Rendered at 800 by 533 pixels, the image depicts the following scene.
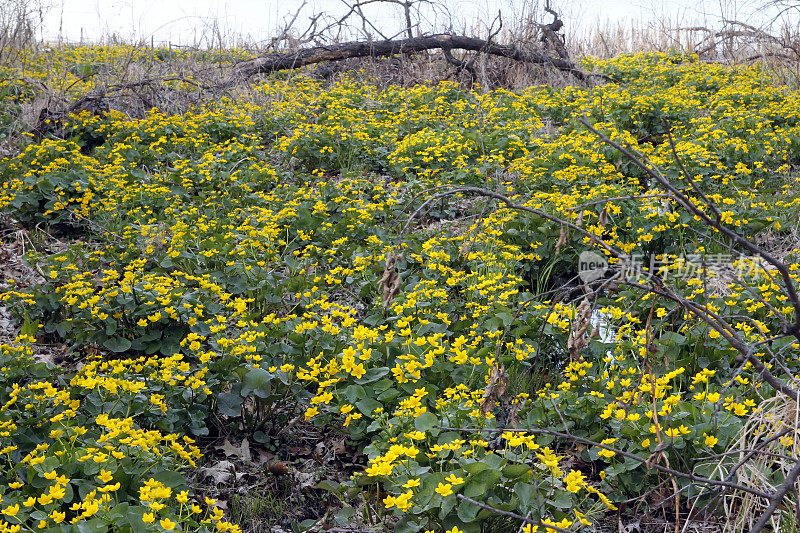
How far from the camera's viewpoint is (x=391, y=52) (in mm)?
10953

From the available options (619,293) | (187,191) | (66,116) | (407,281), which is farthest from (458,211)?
(66,116)

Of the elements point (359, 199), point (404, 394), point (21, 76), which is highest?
point (21, 76)

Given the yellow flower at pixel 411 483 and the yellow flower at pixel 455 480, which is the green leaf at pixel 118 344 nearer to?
the yellow flower at pixel 411 483

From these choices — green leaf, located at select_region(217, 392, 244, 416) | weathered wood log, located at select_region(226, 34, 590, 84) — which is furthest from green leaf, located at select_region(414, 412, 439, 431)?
weathered wood log, located at select_region(226, 34, 590, 84)

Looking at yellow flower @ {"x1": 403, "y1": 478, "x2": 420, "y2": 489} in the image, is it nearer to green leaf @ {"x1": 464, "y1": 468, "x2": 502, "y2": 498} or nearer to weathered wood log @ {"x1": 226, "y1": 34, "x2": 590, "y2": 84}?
green leaf @ {"x1": 464, "y1": 468, "x2": 502, "y2": 498}

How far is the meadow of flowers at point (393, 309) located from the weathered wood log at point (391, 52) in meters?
2.28

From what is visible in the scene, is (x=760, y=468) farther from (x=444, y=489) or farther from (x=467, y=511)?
(x=444, y=489)

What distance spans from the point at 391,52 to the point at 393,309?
795 centimetres

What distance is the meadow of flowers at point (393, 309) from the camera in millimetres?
2633

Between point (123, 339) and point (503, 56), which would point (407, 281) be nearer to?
point (123, 339)

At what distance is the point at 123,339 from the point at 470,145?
4.23 metres

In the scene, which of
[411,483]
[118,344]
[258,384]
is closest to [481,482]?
[411,483]

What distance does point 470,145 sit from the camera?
6938 millimetres

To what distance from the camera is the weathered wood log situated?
10656 millimetres
